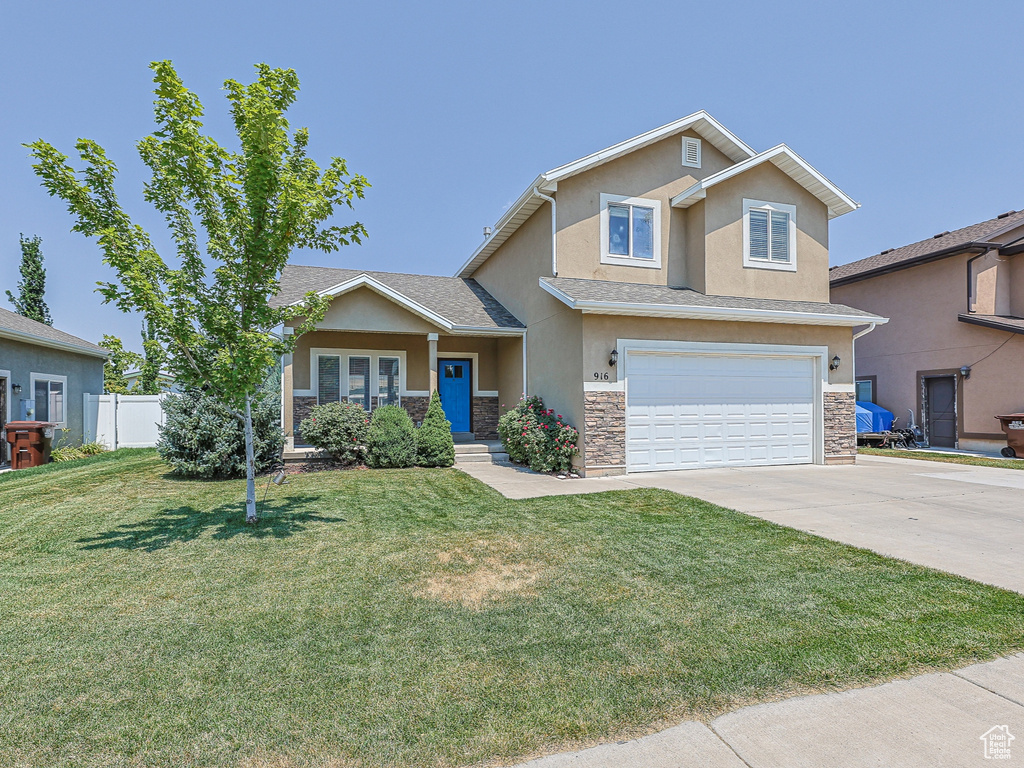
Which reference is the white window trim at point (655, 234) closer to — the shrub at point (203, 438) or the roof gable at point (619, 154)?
the roof gable at point (619, 154)

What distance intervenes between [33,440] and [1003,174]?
29824mm

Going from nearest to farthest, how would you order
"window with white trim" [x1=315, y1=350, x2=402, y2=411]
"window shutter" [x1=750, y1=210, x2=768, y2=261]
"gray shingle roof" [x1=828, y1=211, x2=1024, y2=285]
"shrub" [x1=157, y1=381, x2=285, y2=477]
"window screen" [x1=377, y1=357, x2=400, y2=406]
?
"shrub" [x1=157, y1=381, x2=285, y2=477] → "window shutter" [x1=750, y1=210, x2=768, y2=261] → "window with white trim" [x1=315, y1=350, x2=402, y2=411] → "window screen" [x1=377, y1=357, x2=400, y2=406] → "gray shingle roof" [x1=828, y1=211, x2=1024, y2=285]

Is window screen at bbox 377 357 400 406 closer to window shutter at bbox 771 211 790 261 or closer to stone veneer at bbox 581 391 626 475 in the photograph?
stone veneer at bbox 581 391 626 475

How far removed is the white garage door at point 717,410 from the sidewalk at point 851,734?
780 centimetres

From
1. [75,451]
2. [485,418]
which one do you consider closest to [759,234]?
[485,418]

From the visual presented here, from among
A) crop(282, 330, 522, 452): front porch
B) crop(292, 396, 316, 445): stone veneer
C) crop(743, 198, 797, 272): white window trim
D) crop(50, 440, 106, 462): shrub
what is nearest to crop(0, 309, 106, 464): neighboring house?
crop(50, 440, 106, 462): shrub

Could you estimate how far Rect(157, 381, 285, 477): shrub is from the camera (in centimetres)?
982

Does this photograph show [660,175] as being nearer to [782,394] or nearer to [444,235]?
[782,394]

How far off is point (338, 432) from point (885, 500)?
977 cm

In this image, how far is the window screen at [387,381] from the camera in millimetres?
14000

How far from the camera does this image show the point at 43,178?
17.4 ft

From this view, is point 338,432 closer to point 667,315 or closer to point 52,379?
point 667,315

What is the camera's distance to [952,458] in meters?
13.4

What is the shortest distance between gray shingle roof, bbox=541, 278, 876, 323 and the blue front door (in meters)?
4.54
